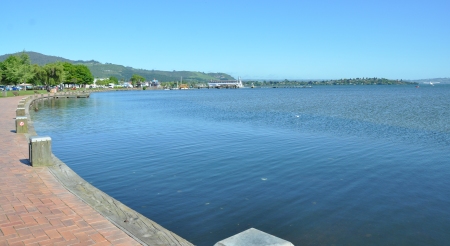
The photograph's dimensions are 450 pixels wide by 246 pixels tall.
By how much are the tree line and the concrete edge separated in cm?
6216

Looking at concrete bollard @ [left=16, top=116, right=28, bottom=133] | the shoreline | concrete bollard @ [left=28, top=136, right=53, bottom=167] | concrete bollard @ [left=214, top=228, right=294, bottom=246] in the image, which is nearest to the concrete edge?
the shoreline

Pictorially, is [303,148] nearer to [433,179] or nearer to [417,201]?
[433,179]

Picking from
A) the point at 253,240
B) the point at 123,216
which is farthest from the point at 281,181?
the point at 253,240

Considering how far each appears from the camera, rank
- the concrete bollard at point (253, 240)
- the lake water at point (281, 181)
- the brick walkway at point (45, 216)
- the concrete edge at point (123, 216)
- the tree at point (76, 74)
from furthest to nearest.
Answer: the tree at point (76, 74) < the lake water at point (281, 181) < the concrete edge at point (123, 216) < the brick walkway at point (45, 216) < the concrete bollard at point (253, 240)

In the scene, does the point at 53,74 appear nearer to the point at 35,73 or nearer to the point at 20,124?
the point at 35,73

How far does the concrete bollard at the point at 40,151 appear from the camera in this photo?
397 inches

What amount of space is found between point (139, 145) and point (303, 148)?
6.80 meters

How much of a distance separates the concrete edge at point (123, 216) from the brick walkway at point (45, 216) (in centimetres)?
12

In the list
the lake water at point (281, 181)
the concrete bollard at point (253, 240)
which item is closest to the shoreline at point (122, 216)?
the lake water at point (281, 181)

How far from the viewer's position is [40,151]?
33.5 ft

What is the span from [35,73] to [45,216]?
282 feet

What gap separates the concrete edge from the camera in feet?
19.1

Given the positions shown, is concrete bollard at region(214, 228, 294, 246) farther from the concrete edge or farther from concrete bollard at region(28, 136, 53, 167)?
concrete bollard at region(28, 136, 53, 167)

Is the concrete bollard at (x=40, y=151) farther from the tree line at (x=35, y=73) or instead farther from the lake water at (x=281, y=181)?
the tree line at (x=35, y=73)
